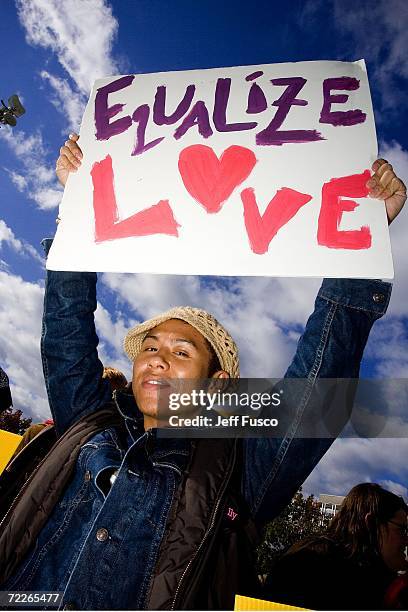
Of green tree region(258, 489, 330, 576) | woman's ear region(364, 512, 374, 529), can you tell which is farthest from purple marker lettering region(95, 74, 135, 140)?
green tree region(258, 489, 330, 576)

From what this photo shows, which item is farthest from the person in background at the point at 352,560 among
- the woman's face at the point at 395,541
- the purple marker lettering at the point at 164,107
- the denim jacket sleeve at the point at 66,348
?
the purple marker lettering at the point at 164,107

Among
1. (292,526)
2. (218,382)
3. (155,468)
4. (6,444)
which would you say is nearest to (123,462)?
(155,468)

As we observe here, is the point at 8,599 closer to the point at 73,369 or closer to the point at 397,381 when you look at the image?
the point at 73,369

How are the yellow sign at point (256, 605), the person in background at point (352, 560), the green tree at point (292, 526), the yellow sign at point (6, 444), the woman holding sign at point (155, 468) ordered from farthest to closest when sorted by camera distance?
the green tree at point (292, 526), the person in background at point (352, 560), the yellow sign at point (6, 444), the woman holding sign at point (155, 468), the yellow sign at point (256, 605)

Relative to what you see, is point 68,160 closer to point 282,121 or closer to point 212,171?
point 212,171

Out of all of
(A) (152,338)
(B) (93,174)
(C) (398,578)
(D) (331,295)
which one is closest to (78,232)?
(B) (93,174)

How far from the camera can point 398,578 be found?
1280mm

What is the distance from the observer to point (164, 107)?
1.13 meters

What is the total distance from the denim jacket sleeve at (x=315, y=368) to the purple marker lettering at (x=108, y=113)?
683mm

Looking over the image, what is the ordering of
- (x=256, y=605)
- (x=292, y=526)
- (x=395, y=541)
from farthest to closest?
(x=292, y=526) → (x=395, y=541) → (x=256, y=605)

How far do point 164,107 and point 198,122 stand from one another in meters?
0.12

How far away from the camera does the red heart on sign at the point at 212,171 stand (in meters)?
0.99
